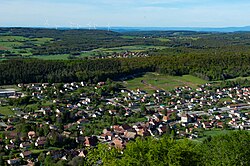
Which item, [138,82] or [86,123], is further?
[138,82]

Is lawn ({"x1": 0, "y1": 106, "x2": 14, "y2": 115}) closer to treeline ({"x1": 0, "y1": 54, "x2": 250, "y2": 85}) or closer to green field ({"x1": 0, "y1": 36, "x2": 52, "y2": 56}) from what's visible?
treeline ({"x1": 0, "y1": 54, "x2": 250, "y2": 85})

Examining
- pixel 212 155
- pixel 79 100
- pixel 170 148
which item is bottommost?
pixel 79 100

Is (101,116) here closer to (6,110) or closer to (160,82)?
(6,110)

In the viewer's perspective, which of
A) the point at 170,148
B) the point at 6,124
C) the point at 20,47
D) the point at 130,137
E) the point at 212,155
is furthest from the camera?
the point at 20,47

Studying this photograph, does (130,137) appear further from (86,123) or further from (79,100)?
(79,100)

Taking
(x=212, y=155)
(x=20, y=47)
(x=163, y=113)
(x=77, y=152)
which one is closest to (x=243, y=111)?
(x=163, y=113)

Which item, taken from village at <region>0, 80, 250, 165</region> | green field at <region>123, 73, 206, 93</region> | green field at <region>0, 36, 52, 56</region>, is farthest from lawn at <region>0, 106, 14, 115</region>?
green field at <region>0, 36, 52, 56</region>

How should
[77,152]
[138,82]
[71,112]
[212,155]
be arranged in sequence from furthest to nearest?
[138,82], [71,112], [77,152], [212,155]
